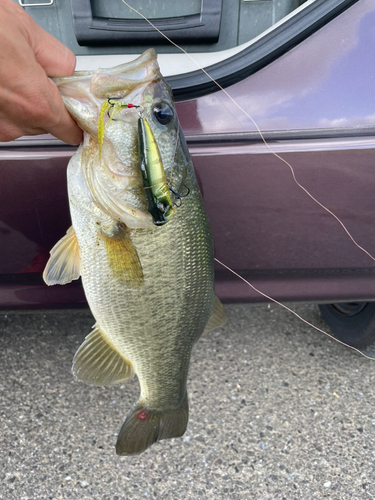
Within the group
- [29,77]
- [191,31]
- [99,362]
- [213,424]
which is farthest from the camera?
[213,424]

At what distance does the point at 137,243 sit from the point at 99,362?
498 mm

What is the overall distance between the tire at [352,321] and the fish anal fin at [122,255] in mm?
1441

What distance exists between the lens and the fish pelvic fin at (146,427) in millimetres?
1397

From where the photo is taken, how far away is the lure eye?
3.58 feet

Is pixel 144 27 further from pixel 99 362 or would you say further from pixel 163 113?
pixel 99 362

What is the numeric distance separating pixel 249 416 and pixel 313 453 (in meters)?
0.31

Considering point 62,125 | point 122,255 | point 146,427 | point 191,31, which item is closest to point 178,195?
point 122,255

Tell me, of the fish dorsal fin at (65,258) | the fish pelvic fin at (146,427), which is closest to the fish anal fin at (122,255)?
the fish dorsal fin at (65,258)

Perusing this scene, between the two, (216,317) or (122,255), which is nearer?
(122,255)

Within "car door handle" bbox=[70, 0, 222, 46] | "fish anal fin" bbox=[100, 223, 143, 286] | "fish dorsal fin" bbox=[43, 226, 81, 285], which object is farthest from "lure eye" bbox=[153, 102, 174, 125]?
"car door handle" bbox=[70, 0, 222, 46]

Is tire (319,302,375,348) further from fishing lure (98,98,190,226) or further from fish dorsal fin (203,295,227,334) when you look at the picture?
fishing lure (98,98,190,226)

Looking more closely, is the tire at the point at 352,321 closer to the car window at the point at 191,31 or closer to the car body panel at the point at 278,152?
the car body panel at the point at 278,152

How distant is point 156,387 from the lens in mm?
1403

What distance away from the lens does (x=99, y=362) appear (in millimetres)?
1404
